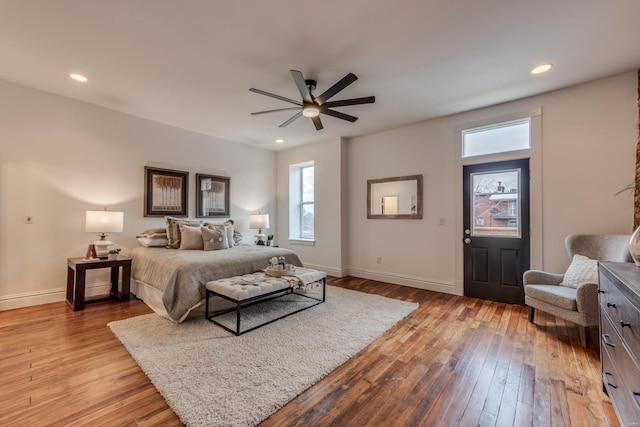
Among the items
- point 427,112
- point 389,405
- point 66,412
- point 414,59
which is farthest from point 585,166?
point 66,412

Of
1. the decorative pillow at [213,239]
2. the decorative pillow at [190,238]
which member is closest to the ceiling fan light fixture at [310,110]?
the decorative pillow at [213,239]

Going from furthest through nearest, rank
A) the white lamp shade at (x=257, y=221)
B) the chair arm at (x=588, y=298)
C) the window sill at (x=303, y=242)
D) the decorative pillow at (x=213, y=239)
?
the window sill at (x=303, y=242) < the white lamp shade at (x=257, y=221) < the decorative pillow at (x=213, y=239) < the chair arm at (x=588, y=298)

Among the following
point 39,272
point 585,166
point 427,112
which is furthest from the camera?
point 427,112

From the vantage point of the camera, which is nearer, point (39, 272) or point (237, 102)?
point (39, 272)

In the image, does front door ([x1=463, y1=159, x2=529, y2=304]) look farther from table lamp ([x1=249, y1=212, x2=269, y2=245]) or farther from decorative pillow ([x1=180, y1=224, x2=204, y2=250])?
decorative pillow ([x1=180, y1=224, x2=204, y2=250])

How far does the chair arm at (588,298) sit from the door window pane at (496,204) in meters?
1.24

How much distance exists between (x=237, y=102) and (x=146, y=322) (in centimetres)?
284

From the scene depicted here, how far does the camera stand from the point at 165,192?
177 inches

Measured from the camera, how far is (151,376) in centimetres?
189

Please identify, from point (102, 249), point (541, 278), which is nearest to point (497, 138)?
point (541, 278)

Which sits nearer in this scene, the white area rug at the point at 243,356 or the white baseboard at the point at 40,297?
the white area rug at the point at 243,356

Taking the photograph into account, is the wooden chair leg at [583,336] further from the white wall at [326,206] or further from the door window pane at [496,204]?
the white wall at [326,206]

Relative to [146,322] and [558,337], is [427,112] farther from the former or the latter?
[146,322]

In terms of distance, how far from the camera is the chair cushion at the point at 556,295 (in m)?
2.44
